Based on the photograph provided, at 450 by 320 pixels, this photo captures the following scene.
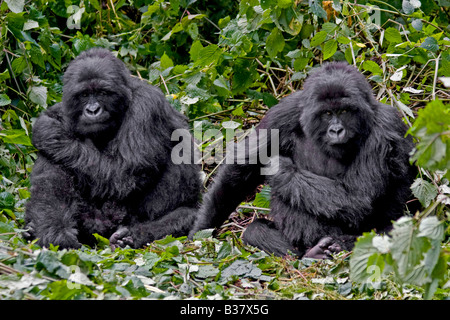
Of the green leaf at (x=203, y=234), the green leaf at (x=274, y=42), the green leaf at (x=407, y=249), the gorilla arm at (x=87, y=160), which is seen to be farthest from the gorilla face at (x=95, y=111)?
the green leaf at (x=407, y=249)

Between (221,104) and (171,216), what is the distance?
1.60m

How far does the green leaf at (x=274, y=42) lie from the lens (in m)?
6.50

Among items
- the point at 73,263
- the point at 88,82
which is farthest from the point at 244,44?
the point at 73,263

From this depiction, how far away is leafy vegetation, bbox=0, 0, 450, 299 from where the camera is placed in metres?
3.89

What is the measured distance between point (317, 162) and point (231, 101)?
2323 mm

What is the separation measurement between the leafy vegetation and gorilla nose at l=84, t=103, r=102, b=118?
0.83 meters

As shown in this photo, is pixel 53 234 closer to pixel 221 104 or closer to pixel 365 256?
pixel 221 104

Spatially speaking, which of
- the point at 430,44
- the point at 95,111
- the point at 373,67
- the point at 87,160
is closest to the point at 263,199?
the point at 373,67

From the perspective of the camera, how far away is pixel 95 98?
6.04 m

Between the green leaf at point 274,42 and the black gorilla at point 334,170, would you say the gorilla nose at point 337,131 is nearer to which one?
the black gorilla at point 334,170

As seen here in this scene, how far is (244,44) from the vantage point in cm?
664

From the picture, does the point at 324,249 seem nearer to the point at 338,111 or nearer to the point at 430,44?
the point at 338,111

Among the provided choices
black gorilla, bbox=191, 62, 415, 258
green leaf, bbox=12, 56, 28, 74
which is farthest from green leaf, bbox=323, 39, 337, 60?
green leaf, bbox=12, 56, 28, 74

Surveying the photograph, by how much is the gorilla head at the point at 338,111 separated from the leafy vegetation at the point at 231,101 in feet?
1.61
